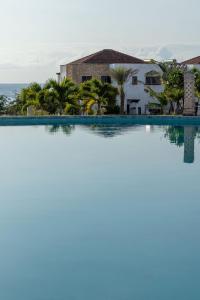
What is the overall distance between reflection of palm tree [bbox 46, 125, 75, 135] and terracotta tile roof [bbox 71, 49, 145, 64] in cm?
743

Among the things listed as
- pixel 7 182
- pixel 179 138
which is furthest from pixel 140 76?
pixel 7 182

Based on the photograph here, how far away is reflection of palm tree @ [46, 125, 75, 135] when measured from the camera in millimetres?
22609

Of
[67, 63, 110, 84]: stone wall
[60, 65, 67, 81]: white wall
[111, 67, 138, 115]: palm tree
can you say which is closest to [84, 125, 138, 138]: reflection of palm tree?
[111, 67, 138, 115]: palm tree

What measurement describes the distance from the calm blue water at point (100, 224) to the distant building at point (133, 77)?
13.6 metres

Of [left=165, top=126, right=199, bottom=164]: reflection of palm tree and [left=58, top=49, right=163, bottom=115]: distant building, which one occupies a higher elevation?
[left=58, top=49, right=163, bottom=115]: distant building

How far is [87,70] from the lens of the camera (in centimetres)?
3139

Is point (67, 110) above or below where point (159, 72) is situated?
below

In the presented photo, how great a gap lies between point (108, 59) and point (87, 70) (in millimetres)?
1308

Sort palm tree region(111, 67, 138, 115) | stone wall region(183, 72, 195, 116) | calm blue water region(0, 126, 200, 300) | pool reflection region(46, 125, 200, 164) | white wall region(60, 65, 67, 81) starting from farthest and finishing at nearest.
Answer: white wall region(60, 65, 67, 81) < palm tree region(111, 67, 138, 115) < stone wall region(183, 72, 195, 116) < pool reflection region(46, 125, 200, 164) < calm blue water region(0, 126, 200, 300)

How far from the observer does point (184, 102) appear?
26.5 m

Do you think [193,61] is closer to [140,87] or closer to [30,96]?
[140,87]

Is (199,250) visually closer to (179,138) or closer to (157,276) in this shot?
(157,276)

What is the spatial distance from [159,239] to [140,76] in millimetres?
23551

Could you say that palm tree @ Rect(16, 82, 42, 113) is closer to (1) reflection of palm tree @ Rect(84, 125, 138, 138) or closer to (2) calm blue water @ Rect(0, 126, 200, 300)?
(1) reflection of palm tree @ Rect(84, 125, 138, 138)
